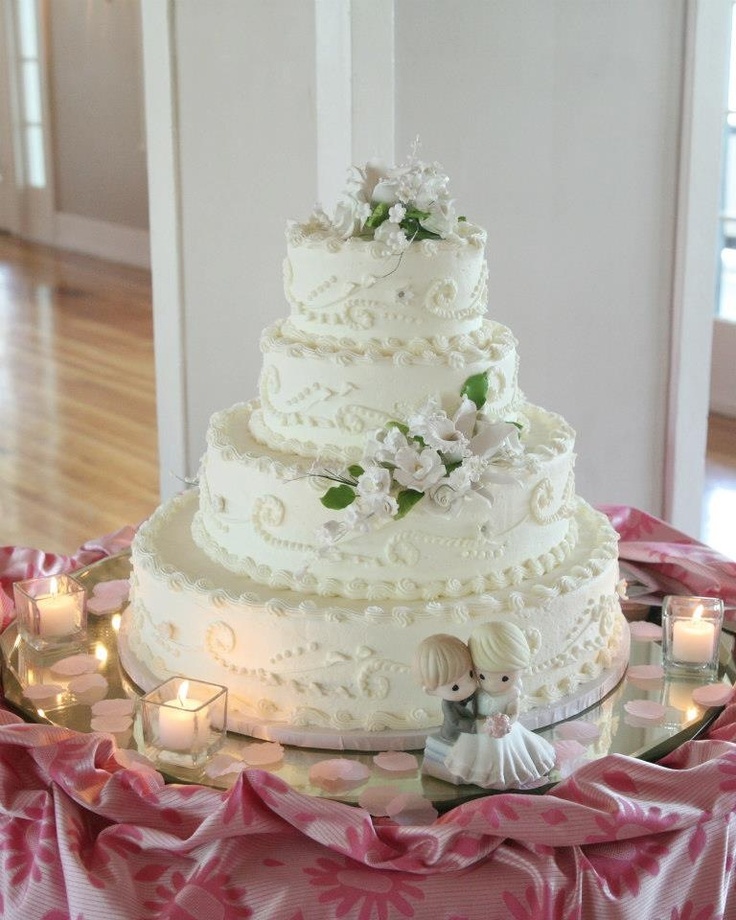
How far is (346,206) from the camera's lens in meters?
2.26

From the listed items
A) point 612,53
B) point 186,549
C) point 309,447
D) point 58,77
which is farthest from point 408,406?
point 58,77

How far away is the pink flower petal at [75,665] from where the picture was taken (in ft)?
7.72

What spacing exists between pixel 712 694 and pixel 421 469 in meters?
0.69

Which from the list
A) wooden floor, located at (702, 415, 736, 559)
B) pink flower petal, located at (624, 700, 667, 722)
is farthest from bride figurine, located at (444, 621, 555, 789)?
wooden floor, located at (702, 415, 736, 559)

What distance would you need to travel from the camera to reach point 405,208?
223 cm

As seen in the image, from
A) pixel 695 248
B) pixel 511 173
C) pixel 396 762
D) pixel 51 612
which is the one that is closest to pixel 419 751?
pixel 396 762

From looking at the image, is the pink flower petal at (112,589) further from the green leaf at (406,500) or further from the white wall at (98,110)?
the white wall at (98,110)

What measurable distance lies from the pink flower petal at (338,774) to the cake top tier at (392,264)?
2.29 ft

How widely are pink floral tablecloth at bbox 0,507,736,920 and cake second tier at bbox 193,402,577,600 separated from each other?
380 mm

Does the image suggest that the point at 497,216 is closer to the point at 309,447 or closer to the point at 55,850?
the point at 309,447

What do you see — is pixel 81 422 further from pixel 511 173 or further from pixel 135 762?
pixel 135 762

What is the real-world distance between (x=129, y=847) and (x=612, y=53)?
2519 millimetres

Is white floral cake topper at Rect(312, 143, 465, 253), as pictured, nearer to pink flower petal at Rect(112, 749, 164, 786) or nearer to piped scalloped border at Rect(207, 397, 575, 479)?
piped scalloped border at Rect(207, 397, 575, 479)

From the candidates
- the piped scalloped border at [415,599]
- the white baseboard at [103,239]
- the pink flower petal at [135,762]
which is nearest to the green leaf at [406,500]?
the piped scalloped border at [415,599]
